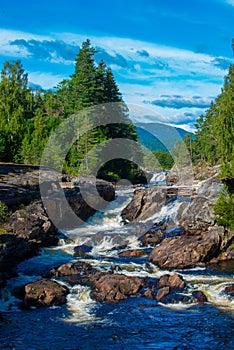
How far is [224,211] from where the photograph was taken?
35.3m

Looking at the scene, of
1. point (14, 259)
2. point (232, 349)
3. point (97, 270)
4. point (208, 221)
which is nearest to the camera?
point (232, 349)

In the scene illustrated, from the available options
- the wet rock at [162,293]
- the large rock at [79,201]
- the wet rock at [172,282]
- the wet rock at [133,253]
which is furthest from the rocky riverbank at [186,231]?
the wet rock at [162,293]

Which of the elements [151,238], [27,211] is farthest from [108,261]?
[27,211]

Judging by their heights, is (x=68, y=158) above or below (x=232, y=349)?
above

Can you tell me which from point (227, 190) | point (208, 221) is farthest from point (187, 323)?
point (227, 190)

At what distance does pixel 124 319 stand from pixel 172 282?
17.1 feet

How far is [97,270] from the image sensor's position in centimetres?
2817

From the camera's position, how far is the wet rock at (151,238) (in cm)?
3517

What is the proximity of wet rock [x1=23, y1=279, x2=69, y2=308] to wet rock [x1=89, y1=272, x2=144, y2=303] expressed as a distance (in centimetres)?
182

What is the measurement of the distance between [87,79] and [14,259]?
4367cm

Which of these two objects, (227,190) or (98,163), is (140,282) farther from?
(98,163)

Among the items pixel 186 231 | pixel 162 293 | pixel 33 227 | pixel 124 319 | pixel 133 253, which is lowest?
pixel 124 319

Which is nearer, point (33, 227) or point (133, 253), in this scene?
point (133, 253)

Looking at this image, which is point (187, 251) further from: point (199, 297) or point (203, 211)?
point (203, 211)
